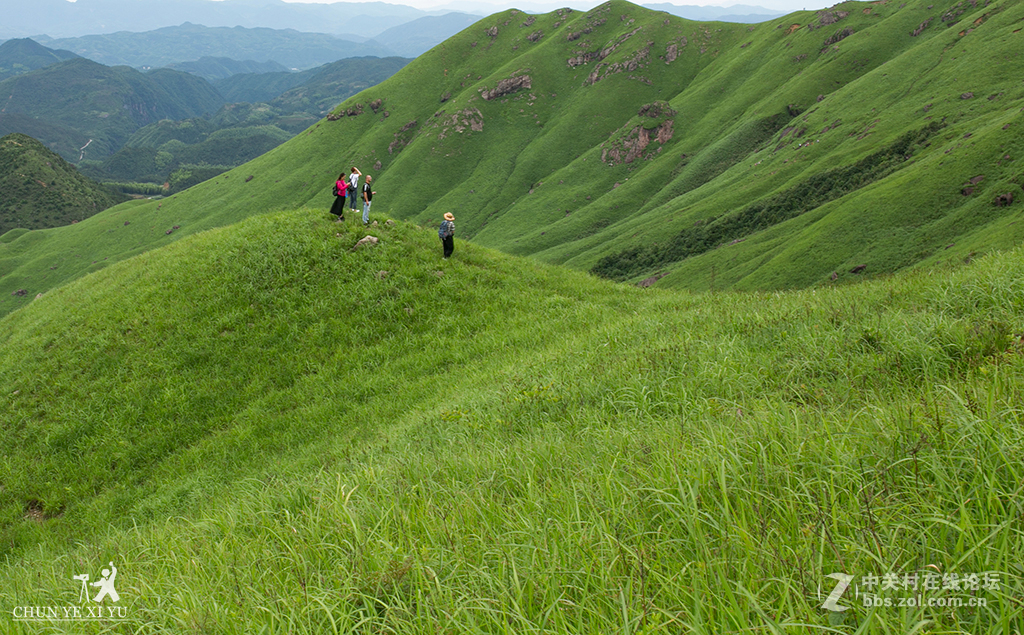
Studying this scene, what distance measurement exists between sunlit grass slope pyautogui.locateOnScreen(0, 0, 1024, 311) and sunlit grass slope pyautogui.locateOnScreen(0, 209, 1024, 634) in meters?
64.4

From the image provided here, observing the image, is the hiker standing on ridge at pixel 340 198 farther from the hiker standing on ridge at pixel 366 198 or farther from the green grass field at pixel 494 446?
the green grass field at pixel 494 446

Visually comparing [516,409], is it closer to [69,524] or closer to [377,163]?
[69,524]

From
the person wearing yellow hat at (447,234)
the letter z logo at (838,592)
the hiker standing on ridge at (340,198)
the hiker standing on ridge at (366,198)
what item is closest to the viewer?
the letter z logo at (838,592)

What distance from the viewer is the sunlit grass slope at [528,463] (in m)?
2.73

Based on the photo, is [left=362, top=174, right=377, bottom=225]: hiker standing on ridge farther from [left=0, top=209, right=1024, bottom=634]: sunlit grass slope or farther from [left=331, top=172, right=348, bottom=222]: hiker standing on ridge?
[left=0, top=209, right=1024, bottom=634]: sunlit grass slope

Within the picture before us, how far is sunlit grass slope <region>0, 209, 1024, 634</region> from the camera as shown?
108 inches

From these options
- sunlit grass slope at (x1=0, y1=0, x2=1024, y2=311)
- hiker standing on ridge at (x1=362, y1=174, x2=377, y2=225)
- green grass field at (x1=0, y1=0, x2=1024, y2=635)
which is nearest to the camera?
green grass field at (x1=0, y1=0, x2=1024, y2=635)

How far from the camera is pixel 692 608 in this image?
8.55 ft

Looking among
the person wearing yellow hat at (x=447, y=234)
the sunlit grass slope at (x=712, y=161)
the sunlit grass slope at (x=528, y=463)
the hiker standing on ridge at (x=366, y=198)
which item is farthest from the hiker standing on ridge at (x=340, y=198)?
the sunlit grass slope at (x=712, y=161)

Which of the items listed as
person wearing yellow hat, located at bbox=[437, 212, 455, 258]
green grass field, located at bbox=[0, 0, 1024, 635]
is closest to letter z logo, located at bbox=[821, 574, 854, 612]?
green grass field, located at bbox=[0, 0, 1024, 635]

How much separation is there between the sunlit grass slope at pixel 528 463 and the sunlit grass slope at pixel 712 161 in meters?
64.4

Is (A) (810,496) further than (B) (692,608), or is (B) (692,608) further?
(A) (810,496)

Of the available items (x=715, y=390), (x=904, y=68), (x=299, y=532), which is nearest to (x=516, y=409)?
(x=715, y=390)

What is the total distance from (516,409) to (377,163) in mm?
193856
